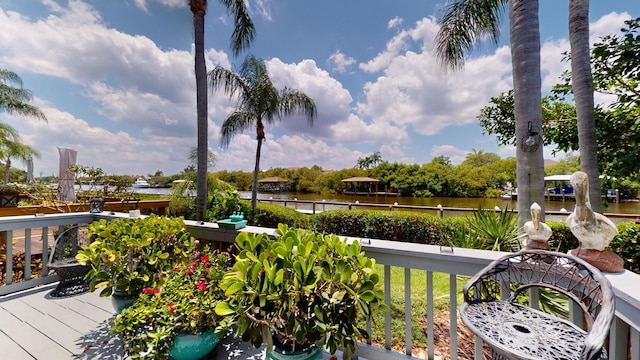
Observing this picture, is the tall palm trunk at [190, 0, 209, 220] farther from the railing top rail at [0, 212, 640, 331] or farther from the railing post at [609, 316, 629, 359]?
the railing post at [609, 316, 629, 359]

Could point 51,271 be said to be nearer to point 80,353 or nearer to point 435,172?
point 80,353

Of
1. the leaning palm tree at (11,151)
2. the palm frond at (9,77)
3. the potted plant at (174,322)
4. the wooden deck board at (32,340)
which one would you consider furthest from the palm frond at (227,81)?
the palm frond at (9,77)

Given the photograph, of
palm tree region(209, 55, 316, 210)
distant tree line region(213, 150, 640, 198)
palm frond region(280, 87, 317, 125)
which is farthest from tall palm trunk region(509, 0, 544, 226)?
distant tree line region(213, 150, 640, 198)

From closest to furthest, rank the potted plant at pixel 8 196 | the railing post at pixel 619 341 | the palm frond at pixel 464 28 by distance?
the railing post at pixel 619 341 → the palm frond at pixel 464 28 → the potted plant at pixel 8 196

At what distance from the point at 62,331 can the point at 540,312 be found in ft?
10.3

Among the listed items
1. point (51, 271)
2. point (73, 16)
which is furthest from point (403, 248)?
point (73, 16)

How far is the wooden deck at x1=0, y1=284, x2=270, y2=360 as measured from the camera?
5.43ft

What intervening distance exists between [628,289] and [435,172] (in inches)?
1273

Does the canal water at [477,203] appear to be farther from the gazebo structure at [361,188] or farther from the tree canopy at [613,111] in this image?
the tree canopy at [613,111]

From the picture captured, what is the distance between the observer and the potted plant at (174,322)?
1344 mm

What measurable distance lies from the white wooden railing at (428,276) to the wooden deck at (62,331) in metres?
0.43

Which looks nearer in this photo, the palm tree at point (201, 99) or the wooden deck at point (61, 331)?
the wooden deck at point (61, 331)

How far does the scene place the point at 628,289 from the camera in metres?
0.88

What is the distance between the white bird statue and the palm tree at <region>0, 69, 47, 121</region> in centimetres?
1779
